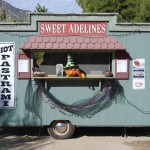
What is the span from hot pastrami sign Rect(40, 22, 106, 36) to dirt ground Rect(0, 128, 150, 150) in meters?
2.50

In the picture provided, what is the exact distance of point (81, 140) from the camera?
28.5 ft

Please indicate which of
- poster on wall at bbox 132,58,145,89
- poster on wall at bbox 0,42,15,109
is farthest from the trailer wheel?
poster on wall at bbox 132,58,145,89

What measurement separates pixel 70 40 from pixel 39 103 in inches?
64.8

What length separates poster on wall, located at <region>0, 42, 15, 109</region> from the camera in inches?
338

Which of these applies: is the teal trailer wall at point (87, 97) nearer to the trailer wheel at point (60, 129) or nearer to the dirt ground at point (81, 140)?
the trailer wheel at point (60, 129)

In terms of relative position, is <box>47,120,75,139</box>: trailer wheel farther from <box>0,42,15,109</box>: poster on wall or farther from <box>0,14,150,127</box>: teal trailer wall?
<box>0,42,15,109</box>: poster on wall

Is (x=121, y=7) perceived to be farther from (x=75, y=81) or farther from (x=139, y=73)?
(x=75, y=81)

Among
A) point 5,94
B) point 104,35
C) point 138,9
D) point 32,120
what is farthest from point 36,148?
point 138,9

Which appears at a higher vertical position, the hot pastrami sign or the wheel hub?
the hot pastrami sign

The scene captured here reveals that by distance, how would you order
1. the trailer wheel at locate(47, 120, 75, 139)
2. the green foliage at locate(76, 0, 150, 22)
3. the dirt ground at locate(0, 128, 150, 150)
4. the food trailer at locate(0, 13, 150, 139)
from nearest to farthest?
the dirt ground at locate(0, 128, 150, 150) < the food trailer at locate(0, 13, 150, 139) < the trailer wheel at locate(47, 120, 75, 139) < the green foliage at locate(76, 0, 150, 22)

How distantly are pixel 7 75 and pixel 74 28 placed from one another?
75.7 inches

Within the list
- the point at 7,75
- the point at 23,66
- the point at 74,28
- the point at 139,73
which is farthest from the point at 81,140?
the point at 74,28

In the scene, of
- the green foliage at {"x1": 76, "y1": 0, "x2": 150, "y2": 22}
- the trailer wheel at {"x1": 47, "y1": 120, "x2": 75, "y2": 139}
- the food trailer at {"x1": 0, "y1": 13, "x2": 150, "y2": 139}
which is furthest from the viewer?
the green foliage at {"x1": 76, "y1": 0, "x2": 150, "y2": 22}

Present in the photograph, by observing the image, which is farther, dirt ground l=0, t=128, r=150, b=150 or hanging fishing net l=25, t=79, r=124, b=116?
hanging fishing net l=25, t=79, r=124, b=116
